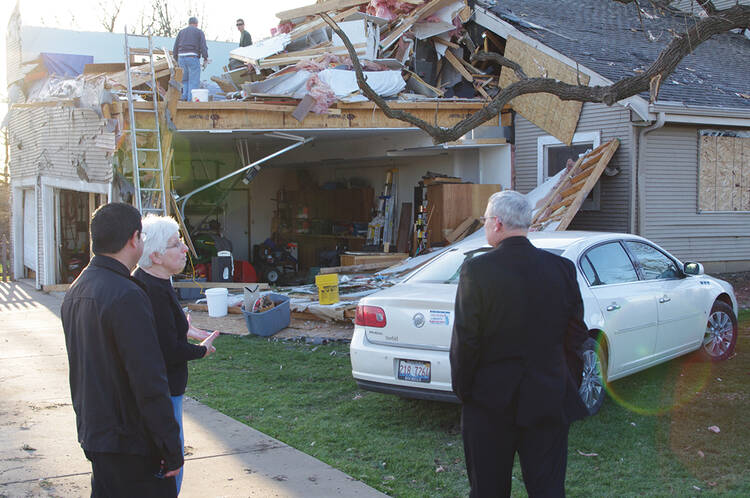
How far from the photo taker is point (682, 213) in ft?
44.1

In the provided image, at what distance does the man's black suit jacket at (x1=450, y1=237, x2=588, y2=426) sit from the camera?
324 cm

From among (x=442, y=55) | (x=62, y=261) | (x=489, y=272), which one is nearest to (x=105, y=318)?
(x=489, y=272)

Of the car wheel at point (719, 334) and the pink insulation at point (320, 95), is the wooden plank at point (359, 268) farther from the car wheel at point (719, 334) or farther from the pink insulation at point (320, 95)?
the car wheel at point (719, 334)

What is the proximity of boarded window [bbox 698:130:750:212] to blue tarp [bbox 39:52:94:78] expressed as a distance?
1416 centimetres

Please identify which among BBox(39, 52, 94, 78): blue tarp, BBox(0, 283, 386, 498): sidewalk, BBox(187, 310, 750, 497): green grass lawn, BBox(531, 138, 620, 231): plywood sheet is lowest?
BBox(0, 283, 386, 498): sidewalk


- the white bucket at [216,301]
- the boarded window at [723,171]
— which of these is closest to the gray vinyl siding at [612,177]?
the boarded window at [723,171]

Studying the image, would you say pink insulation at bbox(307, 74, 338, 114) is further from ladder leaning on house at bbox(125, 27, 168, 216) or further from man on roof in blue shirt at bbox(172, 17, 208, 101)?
ladder leaning on house at bbox(125, 27, 168, 216)

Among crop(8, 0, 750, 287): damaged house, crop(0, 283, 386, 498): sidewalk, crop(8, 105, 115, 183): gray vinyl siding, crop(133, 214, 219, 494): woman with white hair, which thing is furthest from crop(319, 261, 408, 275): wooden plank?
crop(133, 214, 219, 494): woman with white hair

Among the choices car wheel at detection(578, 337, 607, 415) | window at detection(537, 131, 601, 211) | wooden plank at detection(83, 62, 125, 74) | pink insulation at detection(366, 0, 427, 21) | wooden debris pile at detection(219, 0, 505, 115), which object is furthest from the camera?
pink insulation at detection(366, 0, 427, 21)

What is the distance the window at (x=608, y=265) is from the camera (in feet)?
20.8

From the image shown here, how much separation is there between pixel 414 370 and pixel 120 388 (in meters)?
3.16

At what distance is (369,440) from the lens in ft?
18.8

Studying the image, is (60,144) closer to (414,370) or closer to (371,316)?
(371,316)

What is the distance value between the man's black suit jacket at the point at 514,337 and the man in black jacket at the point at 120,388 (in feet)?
4.33
